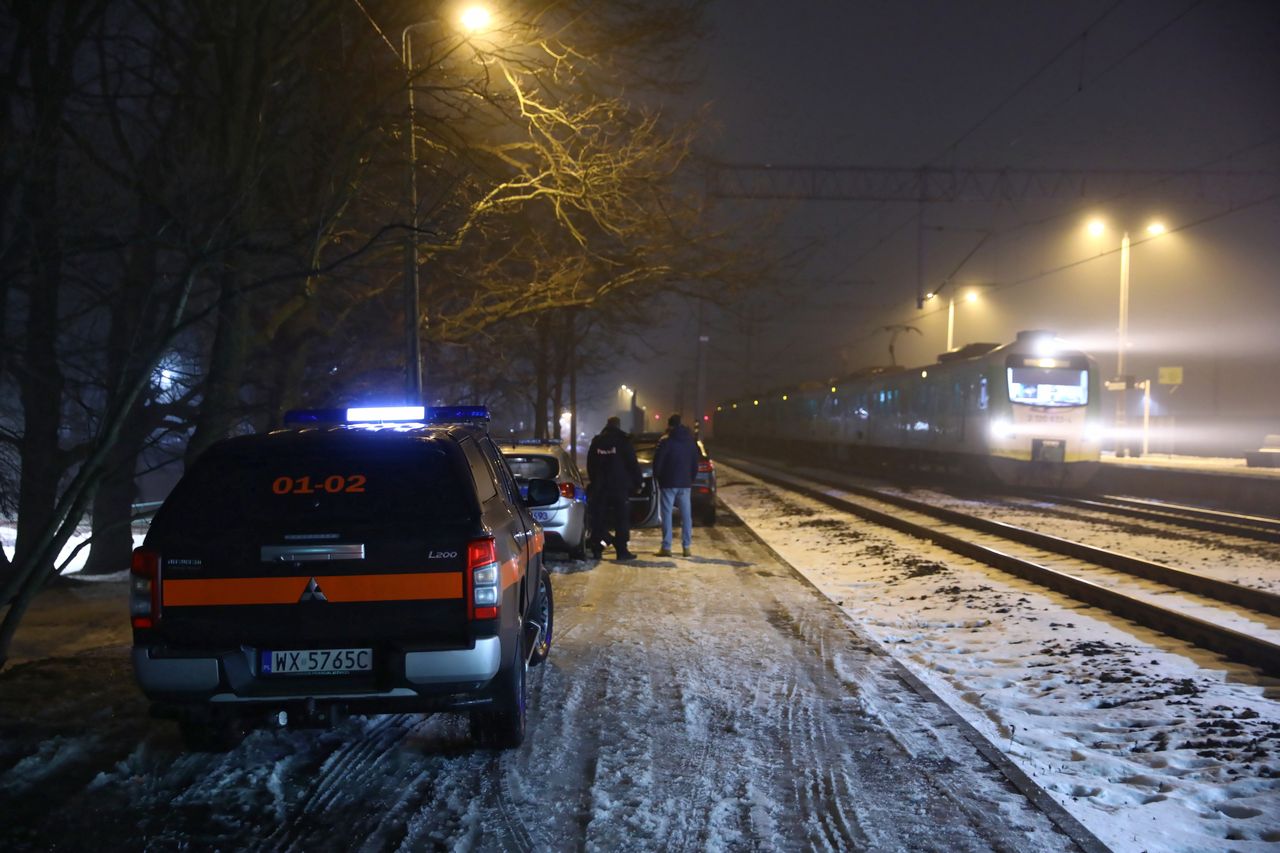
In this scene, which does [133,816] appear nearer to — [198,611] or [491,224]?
[198,611]

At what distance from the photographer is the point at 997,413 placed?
25562 millimetres

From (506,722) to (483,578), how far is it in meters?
0.96

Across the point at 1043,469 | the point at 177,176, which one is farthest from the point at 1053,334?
the point at 177,176

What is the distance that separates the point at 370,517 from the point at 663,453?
28.5 ft

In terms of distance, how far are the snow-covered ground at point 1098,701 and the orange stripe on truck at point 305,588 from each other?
120 inches

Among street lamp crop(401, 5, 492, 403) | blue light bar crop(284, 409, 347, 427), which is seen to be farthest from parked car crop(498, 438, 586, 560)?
blue light bar crop(284, 409, 347, 427)

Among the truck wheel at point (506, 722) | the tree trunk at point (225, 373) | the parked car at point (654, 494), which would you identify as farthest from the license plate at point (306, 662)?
the parked car at point (654, 494)

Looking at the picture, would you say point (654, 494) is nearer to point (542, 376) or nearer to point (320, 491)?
point (320, 491)

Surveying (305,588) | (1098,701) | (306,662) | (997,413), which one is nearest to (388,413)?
(305,588)

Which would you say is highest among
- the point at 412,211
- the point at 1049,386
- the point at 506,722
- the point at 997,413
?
the point at 412,211

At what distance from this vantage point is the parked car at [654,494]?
55.1ft

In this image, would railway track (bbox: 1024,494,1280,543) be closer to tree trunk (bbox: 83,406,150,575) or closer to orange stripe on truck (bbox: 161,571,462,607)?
orange stripe on truck (bbox: 161,571,462,607)

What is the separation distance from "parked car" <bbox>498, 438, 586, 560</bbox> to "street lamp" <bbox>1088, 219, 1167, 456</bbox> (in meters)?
22.3

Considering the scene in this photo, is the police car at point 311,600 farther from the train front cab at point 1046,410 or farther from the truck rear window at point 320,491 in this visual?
the train front cab at point 1046,410
